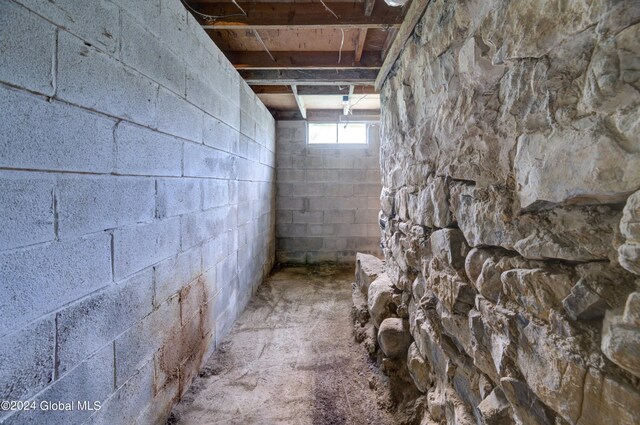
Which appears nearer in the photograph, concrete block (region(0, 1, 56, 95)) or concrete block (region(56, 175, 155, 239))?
concrete block (region(0, 1, 56, 95))

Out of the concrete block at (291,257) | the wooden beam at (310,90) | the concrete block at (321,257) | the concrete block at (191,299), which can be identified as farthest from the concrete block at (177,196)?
the concrete block at (321,257)

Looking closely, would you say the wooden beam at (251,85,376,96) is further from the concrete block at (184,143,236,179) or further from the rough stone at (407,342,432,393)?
the rough stone at (407,342,432,393)

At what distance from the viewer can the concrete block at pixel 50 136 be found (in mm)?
802

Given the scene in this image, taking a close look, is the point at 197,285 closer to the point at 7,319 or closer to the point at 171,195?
the point at 171,195

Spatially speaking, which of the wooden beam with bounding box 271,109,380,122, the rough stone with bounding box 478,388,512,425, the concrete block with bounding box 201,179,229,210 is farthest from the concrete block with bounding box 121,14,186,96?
the wooden beam with bounding box 271,109,380,122

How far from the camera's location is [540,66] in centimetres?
78

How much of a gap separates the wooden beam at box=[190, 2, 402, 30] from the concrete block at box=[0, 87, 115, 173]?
4.30ft

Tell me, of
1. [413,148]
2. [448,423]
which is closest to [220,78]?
[413,148]

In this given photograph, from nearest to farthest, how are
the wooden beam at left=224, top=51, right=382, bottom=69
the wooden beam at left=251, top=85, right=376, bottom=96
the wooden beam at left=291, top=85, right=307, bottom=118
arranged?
the wooden beam at left=224, top=51, right=382, bottom=69
the wooden beam at left=291, top=85, right=307, bottom=118
the wooden beam at left=251, top=85, right=376, bottom=96

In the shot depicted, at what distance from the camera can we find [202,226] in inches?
78.8

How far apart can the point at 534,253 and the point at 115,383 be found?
5.14 feet

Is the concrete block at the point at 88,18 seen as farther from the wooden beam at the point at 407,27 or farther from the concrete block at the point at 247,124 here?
the concrete block at the point at 247,124

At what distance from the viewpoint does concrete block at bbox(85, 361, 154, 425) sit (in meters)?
1.15

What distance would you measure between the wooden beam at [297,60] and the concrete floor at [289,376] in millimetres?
2379
